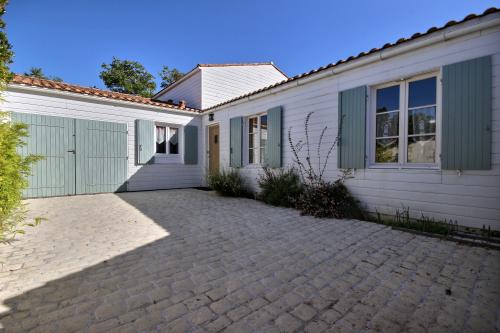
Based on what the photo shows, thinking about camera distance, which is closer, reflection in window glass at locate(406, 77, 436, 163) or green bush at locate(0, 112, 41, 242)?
green bush at locate(0, 112, 41, 242)

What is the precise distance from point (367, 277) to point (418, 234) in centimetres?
195

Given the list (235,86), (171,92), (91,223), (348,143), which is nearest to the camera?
(91,223)

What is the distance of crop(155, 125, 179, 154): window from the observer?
8316mm

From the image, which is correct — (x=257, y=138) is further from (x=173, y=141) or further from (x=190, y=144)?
(x=173, y=141)

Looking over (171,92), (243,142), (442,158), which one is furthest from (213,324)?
(171,92)

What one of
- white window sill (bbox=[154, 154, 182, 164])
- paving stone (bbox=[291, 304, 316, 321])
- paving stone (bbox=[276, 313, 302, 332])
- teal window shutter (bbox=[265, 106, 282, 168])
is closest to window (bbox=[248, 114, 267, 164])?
teal window shutter (bbox=[265, 106, 282, 168])

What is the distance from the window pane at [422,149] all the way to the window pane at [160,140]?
747 centimetres

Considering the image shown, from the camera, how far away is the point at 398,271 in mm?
2279

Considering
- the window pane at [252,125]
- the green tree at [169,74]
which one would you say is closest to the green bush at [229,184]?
the window pane at [252,125]

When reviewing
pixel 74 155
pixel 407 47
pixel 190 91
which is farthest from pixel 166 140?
pixel 407 47

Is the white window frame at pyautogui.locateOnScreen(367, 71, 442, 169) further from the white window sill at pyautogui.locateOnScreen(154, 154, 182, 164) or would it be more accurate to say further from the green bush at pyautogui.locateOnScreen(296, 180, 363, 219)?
the white window sill at pyautogui.locateOnScreen(154, 154, 182, 164)

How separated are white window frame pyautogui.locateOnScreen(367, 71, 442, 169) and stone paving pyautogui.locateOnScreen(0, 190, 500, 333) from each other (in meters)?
1.33

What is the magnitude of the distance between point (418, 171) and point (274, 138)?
3.36 meters

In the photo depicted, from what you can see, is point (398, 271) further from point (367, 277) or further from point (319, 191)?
point (319, 191)
